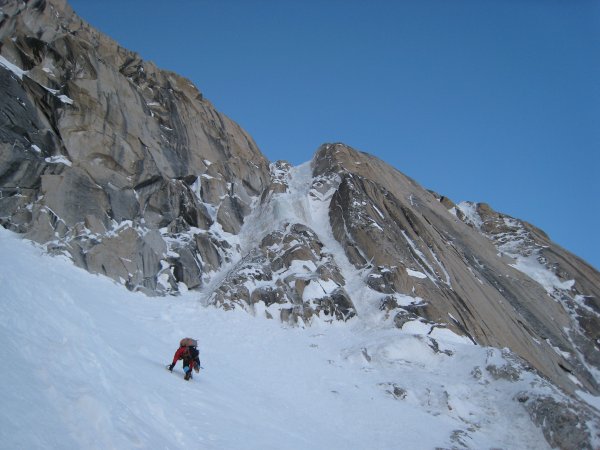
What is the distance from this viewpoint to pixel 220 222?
38.1 meters

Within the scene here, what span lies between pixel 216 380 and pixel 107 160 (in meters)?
22.2

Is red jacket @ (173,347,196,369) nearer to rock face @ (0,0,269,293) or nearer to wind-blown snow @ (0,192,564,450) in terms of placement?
wind-blown snow @ (0,192,564,450)

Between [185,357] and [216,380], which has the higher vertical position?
[185,357]

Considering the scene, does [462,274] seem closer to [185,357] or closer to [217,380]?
[217,380]

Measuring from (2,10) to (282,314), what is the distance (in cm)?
3243

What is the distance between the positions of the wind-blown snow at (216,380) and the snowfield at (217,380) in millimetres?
41

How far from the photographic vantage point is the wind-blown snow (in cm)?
700

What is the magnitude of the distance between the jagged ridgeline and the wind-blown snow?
2176mm

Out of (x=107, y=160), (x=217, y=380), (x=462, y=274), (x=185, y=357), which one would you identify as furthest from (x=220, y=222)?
(x=185, y=357)

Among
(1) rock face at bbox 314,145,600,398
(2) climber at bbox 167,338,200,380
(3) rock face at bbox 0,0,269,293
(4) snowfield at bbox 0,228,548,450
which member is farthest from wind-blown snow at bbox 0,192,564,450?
(1) rock face at bbox 314,145,600,398

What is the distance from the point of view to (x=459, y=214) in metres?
58.6

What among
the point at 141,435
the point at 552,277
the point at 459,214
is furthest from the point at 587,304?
the point at 141,435

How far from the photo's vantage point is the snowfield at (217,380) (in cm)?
699

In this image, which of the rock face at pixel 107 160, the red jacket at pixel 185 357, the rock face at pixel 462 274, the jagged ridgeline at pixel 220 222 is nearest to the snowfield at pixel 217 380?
the red jacket at pixel 185 357
